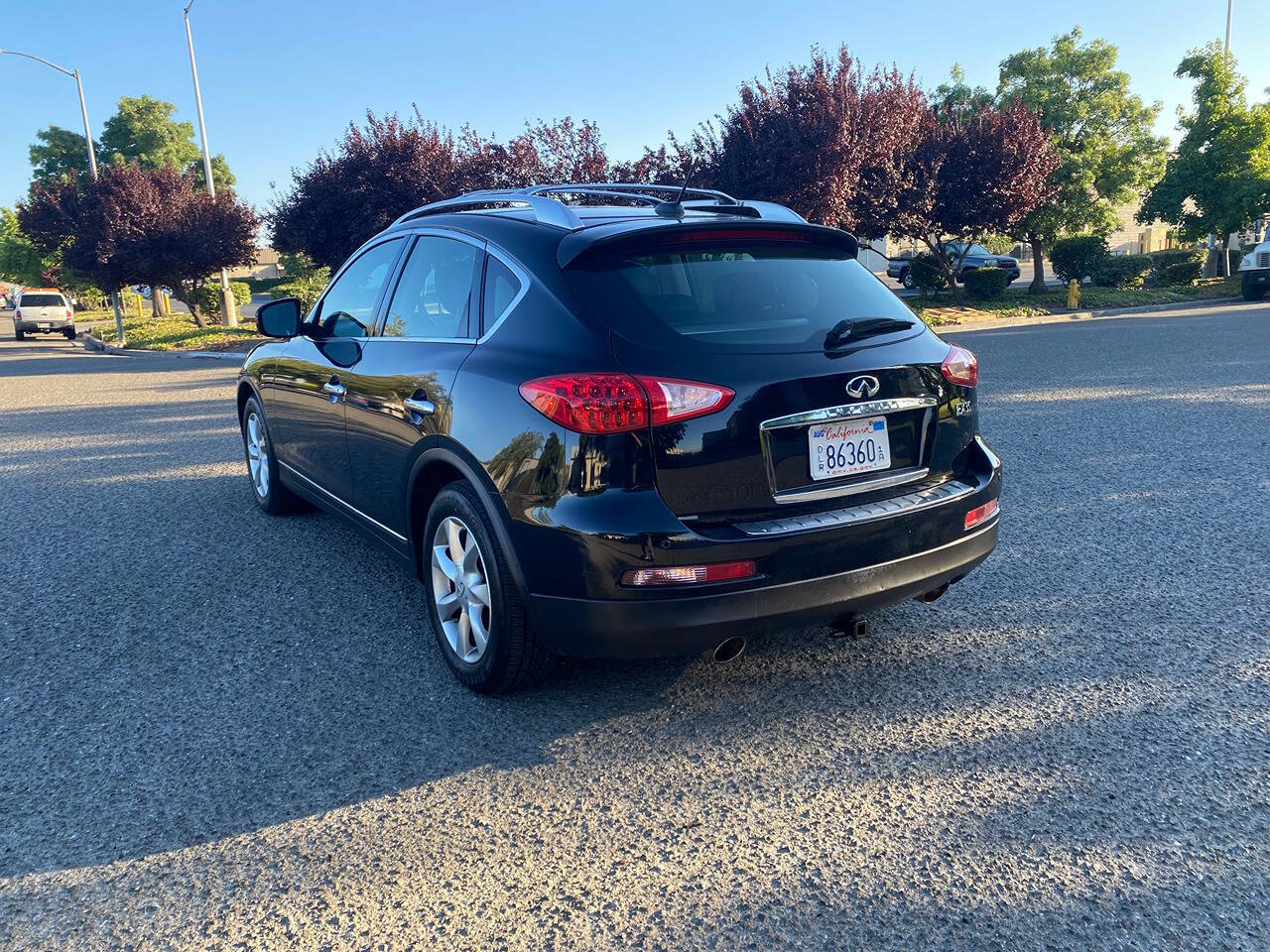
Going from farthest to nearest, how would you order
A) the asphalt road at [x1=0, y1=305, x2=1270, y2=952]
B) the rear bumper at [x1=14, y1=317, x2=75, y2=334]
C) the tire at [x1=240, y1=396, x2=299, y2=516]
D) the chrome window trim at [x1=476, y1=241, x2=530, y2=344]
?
the rear bumper at [x1=14, y1=317, x2=75, y2=334]
the tire at [x1=240, y1=396, x2=299, y2=516]
the chrome window trim at [x1=476, y1=241, x2=530, y2=344]
the asphalt road at [x1=0, y1=305, x2=1270, y2=952]

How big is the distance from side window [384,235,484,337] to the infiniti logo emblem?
140cm

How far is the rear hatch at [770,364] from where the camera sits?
2977 mm

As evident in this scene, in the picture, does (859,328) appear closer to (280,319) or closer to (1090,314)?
(280,319)

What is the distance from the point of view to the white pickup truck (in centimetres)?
2594

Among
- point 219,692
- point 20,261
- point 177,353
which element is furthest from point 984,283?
point 20,261

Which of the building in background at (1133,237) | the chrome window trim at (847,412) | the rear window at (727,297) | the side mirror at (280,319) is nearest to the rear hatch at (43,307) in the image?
the side mirror at (280,319)

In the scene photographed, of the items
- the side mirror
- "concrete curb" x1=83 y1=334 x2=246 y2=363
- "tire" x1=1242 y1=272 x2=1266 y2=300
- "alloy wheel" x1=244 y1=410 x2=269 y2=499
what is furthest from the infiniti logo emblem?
"tire" x1=1242 y1=272 x2=1266 y2=300

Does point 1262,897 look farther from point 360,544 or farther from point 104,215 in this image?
point 104,215

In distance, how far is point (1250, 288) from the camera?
26.4 metres

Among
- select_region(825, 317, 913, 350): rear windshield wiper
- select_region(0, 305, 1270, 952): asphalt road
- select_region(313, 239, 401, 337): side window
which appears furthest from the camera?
select_region(313, 239, 401, 337): side window

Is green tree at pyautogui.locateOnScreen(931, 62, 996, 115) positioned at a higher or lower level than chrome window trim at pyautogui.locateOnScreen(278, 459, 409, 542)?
higher

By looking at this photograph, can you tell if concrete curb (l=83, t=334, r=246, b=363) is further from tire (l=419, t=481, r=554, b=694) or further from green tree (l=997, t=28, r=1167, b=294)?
green tree (l=997, t=28, r=1167, b=294)

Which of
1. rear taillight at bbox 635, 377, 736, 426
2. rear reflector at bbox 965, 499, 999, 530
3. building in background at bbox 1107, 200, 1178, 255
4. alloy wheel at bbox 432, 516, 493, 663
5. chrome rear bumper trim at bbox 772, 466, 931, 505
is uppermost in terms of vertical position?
building in background at bbox 1107, 200, 1178, 255

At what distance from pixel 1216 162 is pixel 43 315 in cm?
4067
